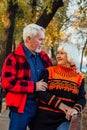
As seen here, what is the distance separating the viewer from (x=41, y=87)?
14.0 feet

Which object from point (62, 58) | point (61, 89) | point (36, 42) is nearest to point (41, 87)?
point (61, 89)

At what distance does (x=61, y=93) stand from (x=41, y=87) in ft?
0.57

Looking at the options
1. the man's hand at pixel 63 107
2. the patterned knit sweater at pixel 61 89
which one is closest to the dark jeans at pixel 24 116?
the patterned knit sweater at pixel 61 89

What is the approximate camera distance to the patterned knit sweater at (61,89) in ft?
13.9

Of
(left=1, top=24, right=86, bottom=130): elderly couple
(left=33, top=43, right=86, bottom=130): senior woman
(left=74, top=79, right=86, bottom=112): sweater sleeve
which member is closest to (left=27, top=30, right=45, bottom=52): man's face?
(left=1, top=24, right=86, bottom=130): elderly couple

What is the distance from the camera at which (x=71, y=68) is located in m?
4.28

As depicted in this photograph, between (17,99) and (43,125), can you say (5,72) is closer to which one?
(17,99)

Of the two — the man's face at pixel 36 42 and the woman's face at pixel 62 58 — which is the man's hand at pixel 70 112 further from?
the man's face at pixel 36 42

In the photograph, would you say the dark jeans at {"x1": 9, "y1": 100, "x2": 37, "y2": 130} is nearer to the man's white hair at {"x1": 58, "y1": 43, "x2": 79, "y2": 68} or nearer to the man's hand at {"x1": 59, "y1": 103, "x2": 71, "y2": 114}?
the man's hand at {"x1": 59, "y1": 103, "x2": 71, "y2": 114}

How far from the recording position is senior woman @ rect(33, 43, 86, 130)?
13.9 feet

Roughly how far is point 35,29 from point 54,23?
69.2 feet

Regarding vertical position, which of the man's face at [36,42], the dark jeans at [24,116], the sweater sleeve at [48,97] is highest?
the man's face at [36,42]

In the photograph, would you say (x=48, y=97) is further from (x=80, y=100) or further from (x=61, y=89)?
(x=80, y=100)

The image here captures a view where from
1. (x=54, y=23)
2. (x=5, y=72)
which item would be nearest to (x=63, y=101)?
(x=5, y=72)
